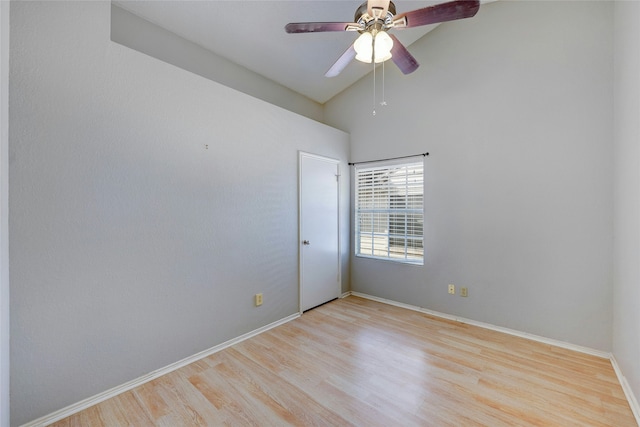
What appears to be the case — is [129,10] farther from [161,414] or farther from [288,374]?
[288,374]

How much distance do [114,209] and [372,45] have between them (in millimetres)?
2192

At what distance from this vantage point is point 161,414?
1.76 metres

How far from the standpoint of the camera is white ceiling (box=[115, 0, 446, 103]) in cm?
242

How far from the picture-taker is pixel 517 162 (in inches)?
109

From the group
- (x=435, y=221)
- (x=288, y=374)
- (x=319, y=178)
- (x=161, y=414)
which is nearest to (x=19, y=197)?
(x=161, y=414)

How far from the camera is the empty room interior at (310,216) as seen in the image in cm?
171

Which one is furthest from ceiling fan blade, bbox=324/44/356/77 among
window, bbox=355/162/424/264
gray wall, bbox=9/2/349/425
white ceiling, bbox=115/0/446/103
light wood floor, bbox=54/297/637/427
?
light wood floor, bbox=54/297/637/427

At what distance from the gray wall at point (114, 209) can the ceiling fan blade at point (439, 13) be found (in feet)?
5.46

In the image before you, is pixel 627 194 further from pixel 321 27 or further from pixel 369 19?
pixel 321 27

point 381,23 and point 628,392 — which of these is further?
point 628,392

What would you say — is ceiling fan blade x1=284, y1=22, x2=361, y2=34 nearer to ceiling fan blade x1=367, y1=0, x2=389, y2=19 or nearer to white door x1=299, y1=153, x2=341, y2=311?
ceiling fan blade x1=367, y1=0, x2=389, y2=19

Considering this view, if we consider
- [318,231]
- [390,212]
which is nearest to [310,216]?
[318,231]

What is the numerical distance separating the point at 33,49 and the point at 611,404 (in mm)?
4415

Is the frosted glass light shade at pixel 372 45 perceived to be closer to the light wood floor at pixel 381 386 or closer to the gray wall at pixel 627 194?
the gray wall at pixel 627 194
